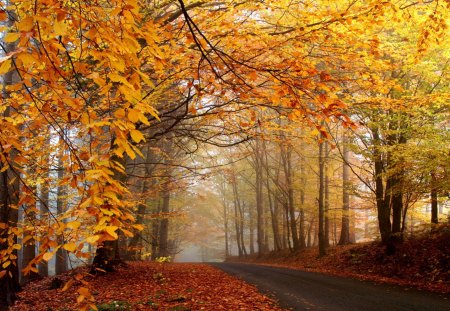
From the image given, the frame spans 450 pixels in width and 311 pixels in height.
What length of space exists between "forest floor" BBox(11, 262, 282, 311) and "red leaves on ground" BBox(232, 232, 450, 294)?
4.41 meters

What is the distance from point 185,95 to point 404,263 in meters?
8.70

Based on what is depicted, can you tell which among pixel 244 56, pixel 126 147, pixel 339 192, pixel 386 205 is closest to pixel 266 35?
pixel 244 56

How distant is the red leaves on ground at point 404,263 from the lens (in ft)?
31.8

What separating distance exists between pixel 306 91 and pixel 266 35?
3.00 meters

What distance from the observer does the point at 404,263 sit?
37.4ft

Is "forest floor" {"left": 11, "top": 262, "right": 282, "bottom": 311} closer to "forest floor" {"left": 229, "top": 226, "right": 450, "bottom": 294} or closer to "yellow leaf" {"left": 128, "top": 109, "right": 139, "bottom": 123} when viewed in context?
"forest floor" {"left": 229, "top": 226, "right": 450, "bottom": 294}

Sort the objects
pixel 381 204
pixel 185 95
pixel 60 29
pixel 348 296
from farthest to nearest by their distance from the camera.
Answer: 1. pixel 381 204
2. pixel 185 95
3. pixel 348 296
4. pixel 60 29

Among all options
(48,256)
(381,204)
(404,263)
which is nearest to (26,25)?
(48,256)

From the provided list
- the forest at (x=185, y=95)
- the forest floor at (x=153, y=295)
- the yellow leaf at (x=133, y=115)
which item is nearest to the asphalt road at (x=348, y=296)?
the forest floor at (x=153, y=295)

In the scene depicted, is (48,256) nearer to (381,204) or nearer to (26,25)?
(26,25)

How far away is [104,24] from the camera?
2529 mm

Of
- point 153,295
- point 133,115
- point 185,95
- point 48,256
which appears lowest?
point 153,295

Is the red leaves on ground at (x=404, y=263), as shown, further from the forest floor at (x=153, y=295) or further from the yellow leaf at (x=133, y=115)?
the yellow leaf at (x=133, y=115)

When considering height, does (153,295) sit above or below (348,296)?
below
